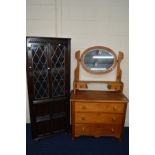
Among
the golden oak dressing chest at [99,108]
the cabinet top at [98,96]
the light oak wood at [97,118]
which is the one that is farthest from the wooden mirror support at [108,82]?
the light oak wood at [97,118]

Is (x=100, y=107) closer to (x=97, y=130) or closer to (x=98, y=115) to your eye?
(x=98, y=115)

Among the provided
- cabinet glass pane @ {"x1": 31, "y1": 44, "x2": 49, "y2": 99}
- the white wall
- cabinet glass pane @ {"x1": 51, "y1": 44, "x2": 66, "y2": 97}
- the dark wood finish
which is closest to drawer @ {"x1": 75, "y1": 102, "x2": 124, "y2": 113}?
the dark wood finish

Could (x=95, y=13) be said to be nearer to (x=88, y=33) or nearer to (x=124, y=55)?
(x=88, y=33)

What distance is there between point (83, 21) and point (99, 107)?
5.25 ft

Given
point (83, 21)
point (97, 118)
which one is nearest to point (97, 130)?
point (97, 118)

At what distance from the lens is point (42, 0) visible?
3.00 m

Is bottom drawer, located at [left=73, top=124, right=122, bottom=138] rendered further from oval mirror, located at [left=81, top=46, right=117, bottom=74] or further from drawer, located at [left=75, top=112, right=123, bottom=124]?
oval mirror, located at [left=81, top=46, right=117, bottom=74]

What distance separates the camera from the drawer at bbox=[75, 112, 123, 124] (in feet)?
8.86

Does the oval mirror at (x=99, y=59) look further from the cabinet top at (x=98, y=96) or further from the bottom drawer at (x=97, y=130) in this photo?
the bottom drawer at (x=97, y=130)

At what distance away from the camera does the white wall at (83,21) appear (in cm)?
300
